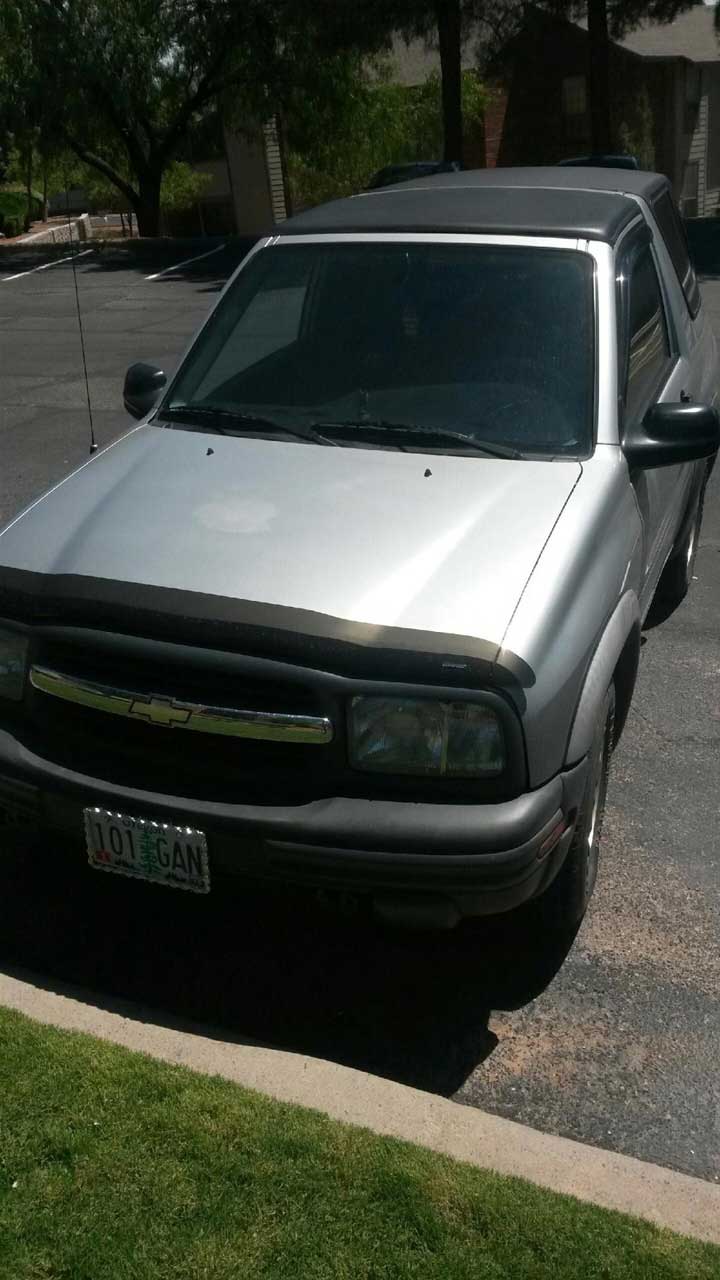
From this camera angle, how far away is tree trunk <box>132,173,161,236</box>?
31.1 metres

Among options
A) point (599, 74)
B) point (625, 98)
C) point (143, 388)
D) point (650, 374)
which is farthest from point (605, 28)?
point (143, 388)

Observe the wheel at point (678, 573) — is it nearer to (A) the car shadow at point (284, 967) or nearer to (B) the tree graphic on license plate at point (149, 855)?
(A) the car shadow at point (284, 967)

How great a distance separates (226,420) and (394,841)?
1857 mm

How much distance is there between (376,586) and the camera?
344 centimetres

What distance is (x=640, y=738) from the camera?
521 cm

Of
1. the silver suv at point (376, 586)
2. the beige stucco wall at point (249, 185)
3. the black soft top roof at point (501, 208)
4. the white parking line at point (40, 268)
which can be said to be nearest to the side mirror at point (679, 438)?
the silver suv at point (376, 586)

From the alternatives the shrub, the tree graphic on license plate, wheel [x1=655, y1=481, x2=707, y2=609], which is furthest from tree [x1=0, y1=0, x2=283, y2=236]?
the tree graphic on license plate

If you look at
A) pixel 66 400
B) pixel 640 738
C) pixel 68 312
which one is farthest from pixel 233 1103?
pixel 68 312

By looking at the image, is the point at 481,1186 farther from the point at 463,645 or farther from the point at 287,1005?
the point at 463,645

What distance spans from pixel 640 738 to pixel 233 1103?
2.55 m

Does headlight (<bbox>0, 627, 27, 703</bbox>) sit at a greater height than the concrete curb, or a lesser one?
greater

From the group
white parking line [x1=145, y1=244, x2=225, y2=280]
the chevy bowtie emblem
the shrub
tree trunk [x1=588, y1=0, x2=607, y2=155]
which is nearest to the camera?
the chevy bowtie emblem

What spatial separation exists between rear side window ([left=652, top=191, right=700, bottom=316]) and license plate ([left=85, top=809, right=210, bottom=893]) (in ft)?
11.8

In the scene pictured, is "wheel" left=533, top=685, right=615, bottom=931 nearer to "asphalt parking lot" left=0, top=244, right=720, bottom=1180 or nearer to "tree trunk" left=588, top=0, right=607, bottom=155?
"asphalt parking lot" left=0, top=244, right=720, bottom=1180
